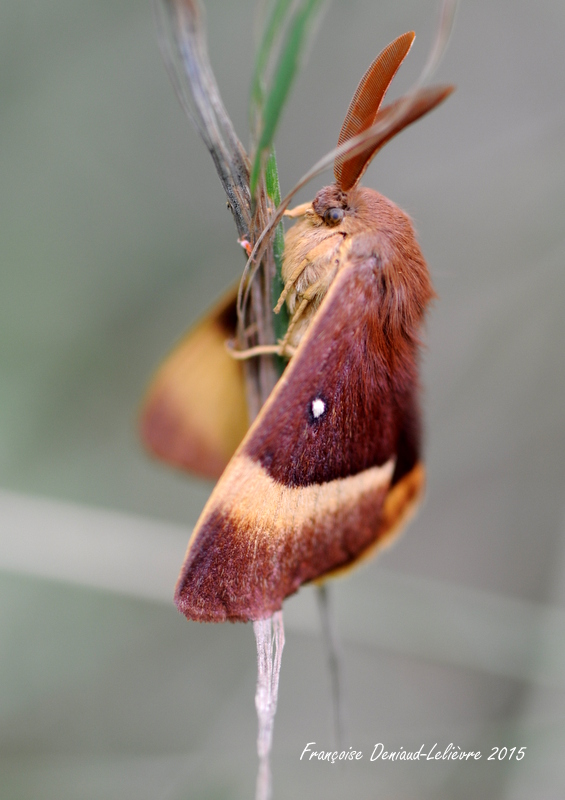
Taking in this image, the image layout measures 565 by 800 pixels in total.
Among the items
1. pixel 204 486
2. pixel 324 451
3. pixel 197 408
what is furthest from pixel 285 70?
pixel 204 486

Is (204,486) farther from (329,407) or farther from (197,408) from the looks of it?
(329,407)

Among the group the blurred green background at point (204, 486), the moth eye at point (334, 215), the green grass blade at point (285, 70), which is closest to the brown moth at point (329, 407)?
the moth eye at point (334, 215)

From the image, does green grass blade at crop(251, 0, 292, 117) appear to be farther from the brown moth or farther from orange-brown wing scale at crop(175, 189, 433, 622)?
orange-brown wing scale at crop(175, 189, 433, 622)

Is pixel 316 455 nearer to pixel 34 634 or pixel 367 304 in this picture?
pixel 367 304

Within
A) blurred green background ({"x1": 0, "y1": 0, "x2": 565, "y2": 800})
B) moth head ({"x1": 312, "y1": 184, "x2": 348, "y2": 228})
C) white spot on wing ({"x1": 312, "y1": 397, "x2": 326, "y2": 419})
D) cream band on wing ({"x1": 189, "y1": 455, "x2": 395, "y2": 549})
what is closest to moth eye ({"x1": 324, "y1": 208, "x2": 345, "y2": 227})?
moth head ({"x1": 312, "y1": 184, "x2": 348, "y2": 228})

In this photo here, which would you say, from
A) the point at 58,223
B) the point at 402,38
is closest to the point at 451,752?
the point at 402,38

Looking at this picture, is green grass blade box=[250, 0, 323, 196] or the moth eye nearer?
green grass blade box=[250, 0, 323, 196]
